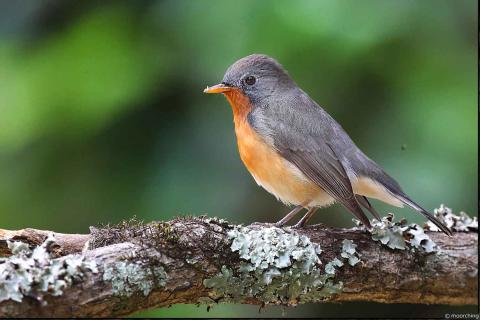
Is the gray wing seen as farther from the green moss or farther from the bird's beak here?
the green moss

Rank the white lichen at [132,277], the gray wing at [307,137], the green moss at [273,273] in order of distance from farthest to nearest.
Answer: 1. the gray wing at [307,137]
2. the green moss at [273,273]
3. the white lichen at [132,277]

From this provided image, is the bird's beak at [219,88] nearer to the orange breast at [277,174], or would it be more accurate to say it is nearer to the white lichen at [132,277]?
the orange breast at [277,174]

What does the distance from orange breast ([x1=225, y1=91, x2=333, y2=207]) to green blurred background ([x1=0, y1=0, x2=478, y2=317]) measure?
50 cm

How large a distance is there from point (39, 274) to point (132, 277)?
0.42m

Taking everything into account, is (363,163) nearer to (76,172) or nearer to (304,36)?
(304,36)

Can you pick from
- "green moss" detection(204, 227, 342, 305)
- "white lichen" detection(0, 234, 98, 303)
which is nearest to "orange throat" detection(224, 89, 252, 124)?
"green moss" detection(204, 227, 342, 305)

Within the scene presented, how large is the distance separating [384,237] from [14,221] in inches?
107

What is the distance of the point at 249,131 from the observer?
184 inches

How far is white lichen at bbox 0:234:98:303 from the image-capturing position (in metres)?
2.91

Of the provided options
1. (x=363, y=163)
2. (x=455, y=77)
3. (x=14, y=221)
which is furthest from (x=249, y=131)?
(x=14, y=221)

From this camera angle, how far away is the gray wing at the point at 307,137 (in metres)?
4.38

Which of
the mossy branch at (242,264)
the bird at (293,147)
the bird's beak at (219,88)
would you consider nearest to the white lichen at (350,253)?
the mossy branch at (242,264)

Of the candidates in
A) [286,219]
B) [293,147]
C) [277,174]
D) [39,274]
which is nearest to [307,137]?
[293,147]

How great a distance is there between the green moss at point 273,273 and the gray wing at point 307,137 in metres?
0.65
